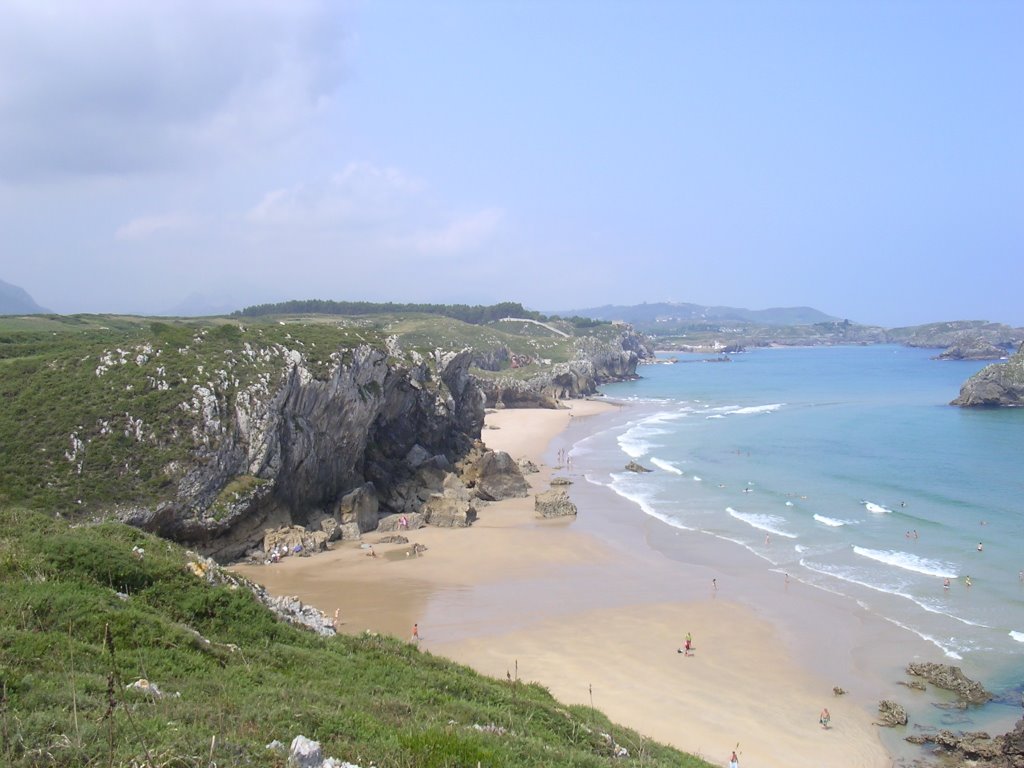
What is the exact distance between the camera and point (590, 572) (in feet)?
102

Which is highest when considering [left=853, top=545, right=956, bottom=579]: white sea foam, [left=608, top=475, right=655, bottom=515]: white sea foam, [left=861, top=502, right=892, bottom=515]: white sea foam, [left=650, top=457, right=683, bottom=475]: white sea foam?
[left=861, top=502, right=892, bottom=515]: white sea foam

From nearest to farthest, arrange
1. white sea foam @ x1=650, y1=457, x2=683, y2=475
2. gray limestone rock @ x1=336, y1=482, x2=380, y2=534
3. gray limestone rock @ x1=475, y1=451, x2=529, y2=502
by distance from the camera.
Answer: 1. gray limestone rock @ x1=336, y1=482, x2=380, y2=534
2. gray limestone rock @ x1=475, y1=451, x2=529, y2=502
3. white sea foam @ x1=650, y1=457, x2=683, y2=475

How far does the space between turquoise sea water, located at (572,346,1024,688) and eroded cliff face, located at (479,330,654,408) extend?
495 inches

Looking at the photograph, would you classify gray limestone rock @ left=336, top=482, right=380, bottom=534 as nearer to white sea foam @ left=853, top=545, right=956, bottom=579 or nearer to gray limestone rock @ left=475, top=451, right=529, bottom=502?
gray limestone rock @ left=475, top=451, right=529, bottom=502

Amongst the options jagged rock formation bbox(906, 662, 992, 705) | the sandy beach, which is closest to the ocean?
jagged rock formation bbox(906, 662, 992, 705)

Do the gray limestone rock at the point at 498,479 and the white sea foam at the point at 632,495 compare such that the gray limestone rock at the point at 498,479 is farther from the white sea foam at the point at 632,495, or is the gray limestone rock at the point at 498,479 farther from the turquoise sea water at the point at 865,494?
the turquoise sea water at the point at 865,494

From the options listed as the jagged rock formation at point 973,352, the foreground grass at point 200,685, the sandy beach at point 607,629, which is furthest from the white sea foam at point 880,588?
the jagged rock formation at point 973,352

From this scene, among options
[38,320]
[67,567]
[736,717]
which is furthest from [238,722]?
[38,320]

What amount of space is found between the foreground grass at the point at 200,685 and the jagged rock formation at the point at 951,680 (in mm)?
11486

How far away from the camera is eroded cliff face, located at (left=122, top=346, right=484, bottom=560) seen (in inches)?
1179

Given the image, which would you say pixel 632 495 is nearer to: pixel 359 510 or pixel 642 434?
pixel 359 510

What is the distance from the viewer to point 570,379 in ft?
345

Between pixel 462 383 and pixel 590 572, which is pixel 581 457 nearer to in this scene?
pixel 462 383

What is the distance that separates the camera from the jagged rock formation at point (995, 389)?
263ft
